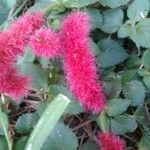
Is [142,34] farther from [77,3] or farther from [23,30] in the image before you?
[23,30]

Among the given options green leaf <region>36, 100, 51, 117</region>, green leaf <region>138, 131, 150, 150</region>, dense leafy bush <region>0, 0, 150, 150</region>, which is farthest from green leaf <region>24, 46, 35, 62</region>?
green leaf <region>138, 131, 150, 150</region>

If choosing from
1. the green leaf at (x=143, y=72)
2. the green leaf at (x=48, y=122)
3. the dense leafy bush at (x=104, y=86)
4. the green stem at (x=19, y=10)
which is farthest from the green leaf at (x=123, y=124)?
the green stem at (x=19, y=10)

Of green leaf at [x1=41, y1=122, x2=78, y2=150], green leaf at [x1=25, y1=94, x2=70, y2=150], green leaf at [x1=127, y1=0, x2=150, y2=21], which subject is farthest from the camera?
green leaf at [x1=127, y1=0, x2=150, y2=21]

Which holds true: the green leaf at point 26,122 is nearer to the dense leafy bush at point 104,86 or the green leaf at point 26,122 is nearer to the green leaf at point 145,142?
the dense leafy bush at point 104,86

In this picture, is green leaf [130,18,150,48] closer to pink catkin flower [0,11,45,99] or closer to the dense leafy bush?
the dense leafy bush

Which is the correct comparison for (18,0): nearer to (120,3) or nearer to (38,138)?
(120,3)

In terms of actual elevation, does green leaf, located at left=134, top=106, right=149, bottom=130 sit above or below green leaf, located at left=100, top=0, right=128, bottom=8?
below
